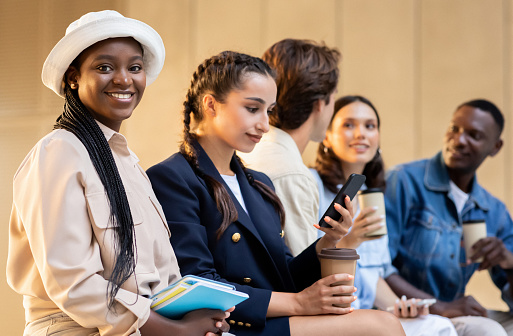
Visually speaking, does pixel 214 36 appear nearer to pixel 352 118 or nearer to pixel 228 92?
pixel 352 118

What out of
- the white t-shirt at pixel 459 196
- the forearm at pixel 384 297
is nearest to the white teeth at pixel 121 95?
the forearm at pixel 384 297

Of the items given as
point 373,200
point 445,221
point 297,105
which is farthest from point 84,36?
point 445,221

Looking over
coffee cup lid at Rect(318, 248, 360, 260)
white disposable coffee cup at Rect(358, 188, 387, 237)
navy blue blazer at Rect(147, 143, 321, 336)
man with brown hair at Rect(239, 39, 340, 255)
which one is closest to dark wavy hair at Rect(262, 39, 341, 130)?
man with brown hair at Rect(239, 39, 340, 255)

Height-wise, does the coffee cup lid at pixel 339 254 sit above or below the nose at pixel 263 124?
below

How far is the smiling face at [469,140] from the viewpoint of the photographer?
11.0ft

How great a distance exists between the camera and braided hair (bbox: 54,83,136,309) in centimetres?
139

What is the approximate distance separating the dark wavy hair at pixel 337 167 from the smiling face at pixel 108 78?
4.80 feet

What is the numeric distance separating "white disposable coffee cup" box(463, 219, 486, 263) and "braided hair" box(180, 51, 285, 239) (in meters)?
1.27

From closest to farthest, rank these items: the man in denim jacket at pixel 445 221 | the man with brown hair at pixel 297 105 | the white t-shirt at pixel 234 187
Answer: the white t-shirt at pixel 234 187 → the man with brown hair at pixel 297 105 → the man in denim jacket at pixel 445 221

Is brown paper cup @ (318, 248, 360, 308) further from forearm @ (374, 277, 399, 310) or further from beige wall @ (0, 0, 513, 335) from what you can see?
beige wall @ (0, 0, 513, 335)

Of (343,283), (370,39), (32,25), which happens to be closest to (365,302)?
(343,283)

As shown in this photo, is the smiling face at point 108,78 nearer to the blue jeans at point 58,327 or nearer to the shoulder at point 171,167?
the shoulder at point 171,167

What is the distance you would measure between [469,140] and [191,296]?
2430 millimetres

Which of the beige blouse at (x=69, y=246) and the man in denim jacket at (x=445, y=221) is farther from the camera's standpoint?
the man in denim jacket at (x=445, y=221)
